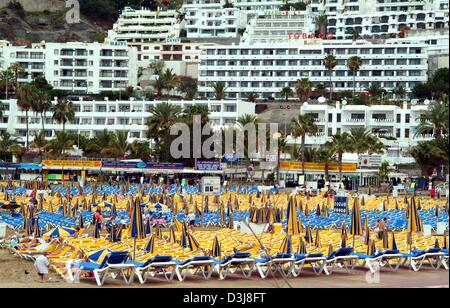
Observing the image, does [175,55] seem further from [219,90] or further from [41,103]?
[41,103]

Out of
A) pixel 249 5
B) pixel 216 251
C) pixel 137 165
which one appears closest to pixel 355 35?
pixel 249 5

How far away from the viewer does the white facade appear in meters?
99.1

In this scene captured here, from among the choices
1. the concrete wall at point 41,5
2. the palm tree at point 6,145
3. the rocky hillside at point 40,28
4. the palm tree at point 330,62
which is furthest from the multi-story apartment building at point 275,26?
the palm tree at point 6,145

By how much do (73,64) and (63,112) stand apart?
24522 mm

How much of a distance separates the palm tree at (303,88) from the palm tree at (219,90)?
872 cm

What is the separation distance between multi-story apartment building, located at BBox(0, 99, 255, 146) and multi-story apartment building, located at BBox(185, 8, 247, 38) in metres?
41.1

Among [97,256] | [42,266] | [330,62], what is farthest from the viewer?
[330,62]

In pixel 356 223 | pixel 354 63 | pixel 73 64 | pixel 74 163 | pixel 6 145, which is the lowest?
pixel 356 223

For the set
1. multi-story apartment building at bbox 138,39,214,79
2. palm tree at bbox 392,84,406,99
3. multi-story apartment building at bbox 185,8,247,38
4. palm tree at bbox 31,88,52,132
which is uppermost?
multi-story apartment building at bbox 185,8,247,38

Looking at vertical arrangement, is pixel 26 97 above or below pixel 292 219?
above

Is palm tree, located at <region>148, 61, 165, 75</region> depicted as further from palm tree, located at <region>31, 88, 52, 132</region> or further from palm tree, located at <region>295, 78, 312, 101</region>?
palm tree, located at <region>31, 88, 52, 132</region>

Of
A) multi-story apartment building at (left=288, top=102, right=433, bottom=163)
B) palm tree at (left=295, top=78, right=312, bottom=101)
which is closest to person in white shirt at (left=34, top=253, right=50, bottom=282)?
multi-story apartment building at (left=288, top=102, right=433, bottom=163)

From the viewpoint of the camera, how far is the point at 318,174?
3135 inches

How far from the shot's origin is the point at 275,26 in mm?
133750
